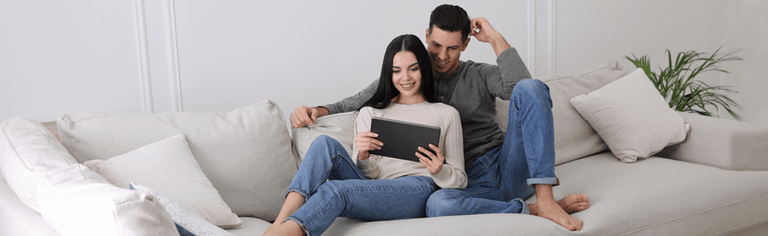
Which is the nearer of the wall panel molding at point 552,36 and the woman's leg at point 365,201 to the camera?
the woman's leg at point 365,201

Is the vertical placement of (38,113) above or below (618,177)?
above

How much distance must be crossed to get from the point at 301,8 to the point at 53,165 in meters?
1.28

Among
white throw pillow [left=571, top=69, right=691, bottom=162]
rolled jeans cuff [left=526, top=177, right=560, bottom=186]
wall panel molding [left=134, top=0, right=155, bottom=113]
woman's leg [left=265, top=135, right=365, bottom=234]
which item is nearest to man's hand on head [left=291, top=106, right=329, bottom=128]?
woman's leg [left=265, top=135, right=365, bottom=234]

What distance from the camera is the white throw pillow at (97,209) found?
684 millimetres

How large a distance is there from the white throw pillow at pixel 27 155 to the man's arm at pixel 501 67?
1.29m

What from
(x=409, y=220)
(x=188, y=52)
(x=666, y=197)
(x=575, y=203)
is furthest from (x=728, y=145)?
(x=188, y=52)

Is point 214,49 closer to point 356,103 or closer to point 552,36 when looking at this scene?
point 356,103

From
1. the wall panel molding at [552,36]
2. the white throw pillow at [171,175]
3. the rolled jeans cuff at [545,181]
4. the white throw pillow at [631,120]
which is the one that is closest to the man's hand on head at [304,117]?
the white throw pillow at [171,175]

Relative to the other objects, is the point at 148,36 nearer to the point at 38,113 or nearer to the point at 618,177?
the point at 38,113

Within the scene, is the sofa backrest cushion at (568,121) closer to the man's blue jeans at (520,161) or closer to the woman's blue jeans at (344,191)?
the man's blue jeans at (520,161)

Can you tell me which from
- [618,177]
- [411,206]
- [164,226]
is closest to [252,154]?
[411,206]

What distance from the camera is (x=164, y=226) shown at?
712 mm

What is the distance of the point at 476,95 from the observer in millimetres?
1750

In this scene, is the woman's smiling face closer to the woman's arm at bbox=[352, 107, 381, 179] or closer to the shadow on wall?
the woman's arm at bbox=[352, 107, 381, 179]
